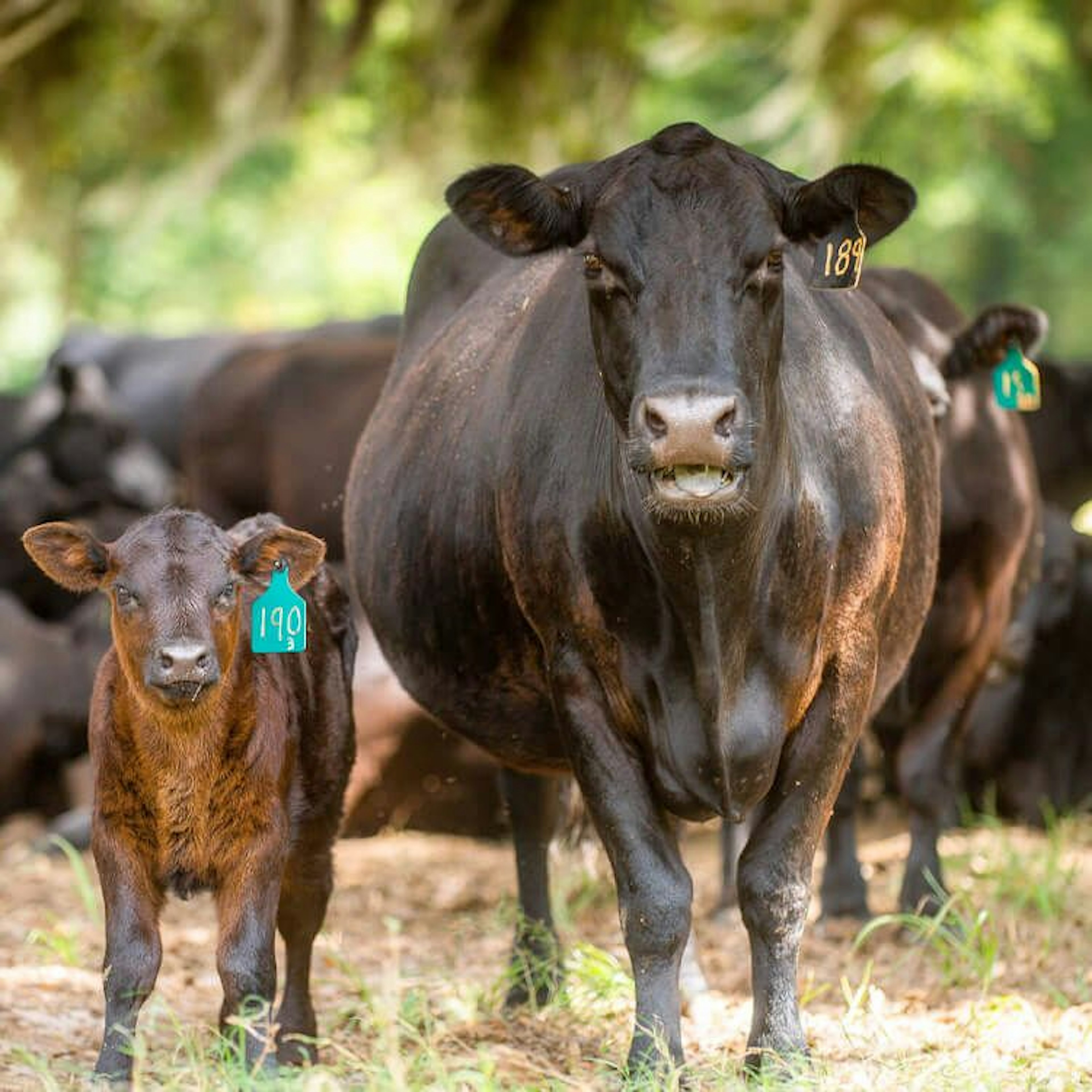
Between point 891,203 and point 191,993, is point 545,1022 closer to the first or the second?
point 191,993

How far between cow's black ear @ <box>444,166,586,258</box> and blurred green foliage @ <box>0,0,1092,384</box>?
27.2ft

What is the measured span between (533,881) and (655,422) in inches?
102

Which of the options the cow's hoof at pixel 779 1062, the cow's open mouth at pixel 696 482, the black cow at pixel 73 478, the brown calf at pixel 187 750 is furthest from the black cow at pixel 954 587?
the black cow at pixel 73 478

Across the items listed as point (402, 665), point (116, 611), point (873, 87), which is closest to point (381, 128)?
point (873, 87)

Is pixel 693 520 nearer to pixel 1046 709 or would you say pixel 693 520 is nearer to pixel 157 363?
pixel 1046 709

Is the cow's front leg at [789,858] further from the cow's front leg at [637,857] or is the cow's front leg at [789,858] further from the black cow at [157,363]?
the black cow at [157,363]

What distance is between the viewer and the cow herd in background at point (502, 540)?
5.26 metres

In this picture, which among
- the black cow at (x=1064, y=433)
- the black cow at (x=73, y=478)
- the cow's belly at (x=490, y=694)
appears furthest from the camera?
the black cow at (x=73, y=478)

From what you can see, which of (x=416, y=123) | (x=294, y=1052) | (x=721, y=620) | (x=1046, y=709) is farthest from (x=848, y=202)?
(x=416, y=123)

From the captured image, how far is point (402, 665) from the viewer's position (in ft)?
20.7

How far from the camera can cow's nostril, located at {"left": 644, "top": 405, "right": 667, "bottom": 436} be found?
4.34 m

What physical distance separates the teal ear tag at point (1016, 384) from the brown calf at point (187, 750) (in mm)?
2955

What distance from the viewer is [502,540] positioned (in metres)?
5.42

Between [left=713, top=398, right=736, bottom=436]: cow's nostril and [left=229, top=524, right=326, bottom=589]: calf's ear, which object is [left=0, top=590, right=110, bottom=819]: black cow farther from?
[left=713, top=398, right=736, bottom=436]: cow's nostril
